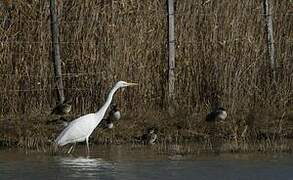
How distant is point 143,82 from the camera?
51.0 ft

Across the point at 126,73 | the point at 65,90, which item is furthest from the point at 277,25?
the point at 65,90

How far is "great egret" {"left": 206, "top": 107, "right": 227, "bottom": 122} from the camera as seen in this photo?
1404cm

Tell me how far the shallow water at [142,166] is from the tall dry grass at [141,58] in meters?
3.28

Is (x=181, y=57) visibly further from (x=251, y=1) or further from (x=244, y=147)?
(x=244, y=147)

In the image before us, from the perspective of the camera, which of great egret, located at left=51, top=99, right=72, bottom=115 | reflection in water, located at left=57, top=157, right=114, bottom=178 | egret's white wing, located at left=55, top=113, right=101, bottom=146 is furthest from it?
great egret, located at left=51, top=99, right=72, bottom=115

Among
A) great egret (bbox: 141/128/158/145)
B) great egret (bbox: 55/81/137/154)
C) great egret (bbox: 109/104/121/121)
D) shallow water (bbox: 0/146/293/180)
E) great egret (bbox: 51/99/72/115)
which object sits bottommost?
shallow water (bbox: 0/146/293/180)

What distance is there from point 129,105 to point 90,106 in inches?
27.6

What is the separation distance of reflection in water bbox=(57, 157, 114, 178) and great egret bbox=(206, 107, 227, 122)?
10.2 feet

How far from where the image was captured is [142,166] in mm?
10531

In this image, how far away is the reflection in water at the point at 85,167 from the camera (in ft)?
32.4

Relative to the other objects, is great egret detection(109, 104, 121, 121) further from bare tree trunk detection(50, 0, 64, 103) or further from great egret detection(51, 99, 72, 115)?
bare tree trunk detection(50, 0, 64, 103)

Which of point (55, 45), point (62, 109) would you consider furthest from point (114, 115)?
point (55, 45)

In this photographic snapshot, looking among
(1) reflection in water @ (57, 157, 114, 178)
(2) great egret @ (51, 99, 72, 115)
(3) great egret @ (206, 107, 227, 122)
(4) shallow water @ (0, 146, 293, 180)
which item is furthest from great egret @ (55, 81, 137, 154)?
(3) great egret @ (206, 107, 227, 122)

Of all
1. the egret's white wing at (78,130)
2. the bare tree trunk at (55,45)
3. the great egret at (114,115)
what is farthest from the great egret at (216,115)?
the bare tree trunk at (55,45)
